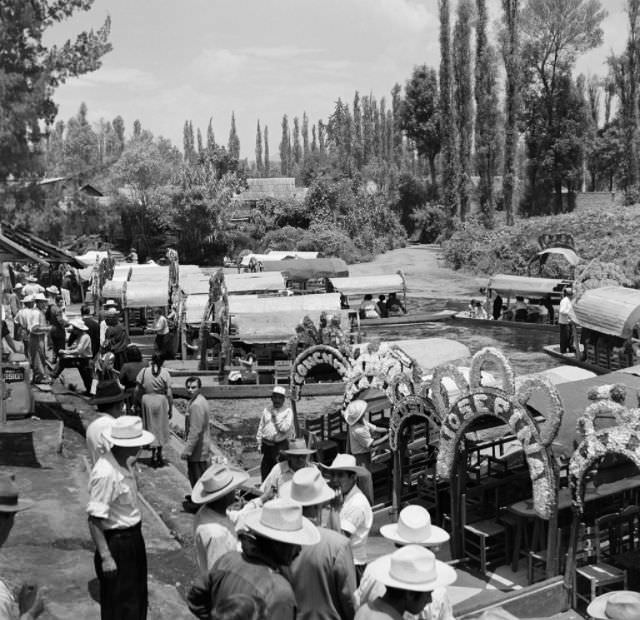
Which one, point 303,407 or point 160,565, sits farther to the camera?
point 303,407

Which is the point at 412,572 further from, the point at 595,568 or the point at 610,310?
the point at 610,310

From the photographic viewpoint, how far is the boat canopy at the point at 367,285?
29734 millimetres

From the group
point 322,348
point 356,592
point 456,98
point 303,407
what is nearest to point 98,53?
point 303,407

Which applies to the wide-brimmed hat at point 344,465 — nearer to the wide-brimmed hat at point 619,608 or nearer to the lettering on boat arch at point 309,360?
the wide-brimmed hat at point 619,608

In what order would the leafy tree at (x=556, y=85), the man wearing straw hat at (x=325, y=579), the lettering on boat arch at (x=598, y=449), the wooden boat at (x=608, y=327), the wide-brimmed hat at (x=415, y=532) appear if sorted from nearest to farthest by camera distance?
the man wearing straw hat at (x=325, y=579) < the wide-brimmed hat at (x=415, y=532) < the lettering on boat arch at (x=598, y=449) < the wooden boat at (x=608, y=327) < the leafy tree at (x=556, y=85)

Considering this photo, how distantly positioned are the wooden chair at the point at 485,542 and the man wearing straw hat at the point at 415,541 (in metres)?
3.32

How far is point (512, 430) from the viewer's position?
8266 millimetres

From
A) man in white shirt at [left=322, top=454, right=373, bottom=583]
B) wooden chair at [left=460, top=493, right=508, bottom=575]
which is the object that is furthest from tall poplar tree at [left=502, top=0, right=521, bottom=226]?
man in white shirt at [left=322, top=454, right=373, bottom=583]

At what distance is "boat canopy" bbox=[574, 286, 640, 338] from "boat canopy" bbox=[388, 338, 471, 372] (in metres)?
5.14

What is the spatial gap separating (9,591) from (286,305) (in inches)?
658

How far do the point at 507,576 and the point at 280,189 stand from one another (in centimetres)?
6063

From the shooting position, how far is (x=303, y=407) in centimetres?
1788

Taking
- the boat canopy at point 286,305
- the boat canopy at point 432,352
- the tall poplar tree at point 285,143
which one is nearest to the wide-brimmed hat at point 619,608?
the boat canopy at point 432,352

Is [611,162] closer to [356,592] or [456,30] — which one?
[456,30]
